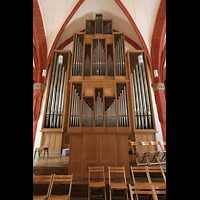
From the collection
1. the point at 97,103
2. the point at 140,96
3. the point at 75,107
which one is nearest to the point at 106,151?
the point at 97,103

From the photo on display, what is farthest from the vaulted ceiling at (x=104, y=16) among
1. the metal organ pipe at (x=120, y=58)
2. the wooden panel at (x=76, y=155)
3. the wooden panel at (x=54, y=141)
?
the wooden panel at (x=76, y=155)

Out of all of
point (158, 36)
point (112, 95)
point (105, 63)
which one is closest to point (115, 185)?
point (112, 95)

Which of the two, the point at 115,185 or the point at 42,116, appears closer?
the point at 115,185

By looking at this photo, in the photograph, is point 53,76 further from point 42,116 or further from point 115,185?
point 115,185

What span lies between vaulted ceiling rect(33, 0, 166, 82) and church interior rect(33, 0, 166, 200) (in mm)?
52

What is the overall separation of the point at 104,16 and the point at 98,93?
6859 mm

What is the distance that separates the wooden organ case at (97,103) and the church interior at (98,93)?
3 centimetres

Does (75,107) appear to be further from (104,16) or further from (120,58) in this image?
(104,16)

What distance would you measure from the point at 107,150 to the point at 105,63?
165 inches

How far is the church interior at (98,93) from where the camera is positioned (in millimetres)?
5324

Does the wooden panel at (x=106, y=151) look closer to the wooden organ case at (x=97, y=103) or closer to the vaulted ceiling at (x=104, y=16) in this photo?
the wooden organ case at (x=97, y=103)

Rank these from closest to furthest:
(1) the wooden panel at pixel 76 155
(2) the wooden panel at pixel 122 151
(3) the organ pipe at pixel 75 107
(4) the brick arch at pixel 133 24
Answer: (1) the wooden panel at pixel 76 155, (2) the wooden panel at pixel 122 151, (3) the organ pipe at pixel 75 107, (4) the brick arch at pixel 133 24
